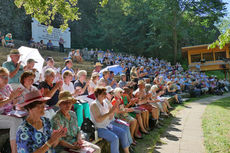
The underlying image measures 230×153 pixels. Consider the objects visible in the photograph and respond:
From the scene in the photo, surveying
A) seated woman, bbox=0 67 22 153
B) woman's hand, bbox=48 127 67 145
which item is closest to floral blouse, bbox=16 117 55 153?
woman's hand, bbox=48 127 67 145

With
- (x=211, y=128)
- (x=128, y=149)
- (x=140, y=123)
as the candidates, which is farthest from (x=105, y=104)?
(x=211, y=128)

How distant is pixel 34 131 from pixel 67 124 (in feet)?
2.62

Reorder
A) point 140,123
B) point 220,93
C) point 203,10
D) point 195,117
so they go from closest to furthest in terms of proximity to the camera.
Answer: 1. point 140,123
2. point 195,117
3. point 220,93
4. point 203,10

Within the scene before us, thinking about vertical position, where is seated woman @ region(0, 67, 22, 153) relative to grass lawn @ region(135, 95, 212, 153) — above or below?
above

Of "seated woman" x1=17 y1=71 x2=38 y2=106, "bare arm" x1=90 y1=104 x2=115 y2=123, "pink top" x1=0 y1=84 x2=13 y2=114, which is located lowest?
"bare arm" x1=90 y1=104 x2=115 y2=123

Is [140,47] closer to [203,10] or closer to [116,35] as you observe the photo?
[116,35]

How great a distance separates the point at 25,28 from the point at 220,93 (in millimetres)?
22613

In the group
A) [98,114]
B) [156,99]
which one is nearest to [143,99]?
[156,99]

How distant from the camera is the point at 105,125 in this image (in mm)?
3627

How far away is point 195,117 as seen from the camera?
24.0ft

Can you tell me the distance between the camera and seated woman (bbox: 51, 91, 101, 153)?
268 cm

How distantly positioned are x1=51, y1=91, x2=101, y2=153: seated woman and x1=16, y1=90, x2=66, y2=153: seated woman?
0.52 meters

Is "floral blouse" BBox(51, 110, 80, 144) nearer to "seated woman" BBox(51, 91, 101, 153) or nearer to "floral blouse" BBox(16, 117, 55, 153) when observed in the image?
"seated woman" BBox(51, 91, 101, 153)

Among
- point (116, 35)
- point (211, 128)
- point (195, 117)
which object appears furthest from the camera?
point (116, 35)
